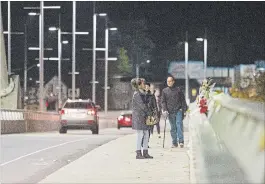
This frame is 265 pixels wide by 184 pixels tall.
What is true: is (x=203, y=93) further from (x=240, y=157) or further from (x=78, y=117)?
(x=240, y=157)

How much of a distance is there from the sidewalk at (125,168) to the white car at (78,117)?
1590 cm

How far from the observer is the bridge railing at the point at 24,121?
34281 millimetres

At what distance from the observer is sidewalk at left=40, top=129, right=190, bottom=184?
1334 centimetres

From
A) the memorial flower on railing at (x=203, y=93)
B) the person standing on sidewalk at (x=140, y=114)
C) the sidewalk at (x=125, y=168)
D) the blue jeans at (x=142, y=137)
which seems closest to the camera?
the sidewalk at (x=125, y=168)

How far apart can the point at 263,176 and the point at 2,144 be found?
1381cm

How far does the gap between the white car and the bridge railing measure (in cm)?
223

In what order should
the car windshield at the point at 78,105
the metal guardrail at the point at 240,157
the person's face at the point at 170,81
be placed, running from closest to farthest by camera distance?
the metal guardrail at the point at 240,157, the person's face at the point at 170,81, the car windshield at the point at 78,105

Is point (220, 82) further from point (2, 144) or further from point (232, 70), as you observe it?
point (2, 144)

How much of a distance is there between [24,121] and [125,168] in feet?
77.1

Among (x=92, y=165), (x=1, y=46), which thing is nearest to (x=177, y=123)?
(x=92, y=165)

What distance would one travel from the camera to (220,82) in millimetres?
126062

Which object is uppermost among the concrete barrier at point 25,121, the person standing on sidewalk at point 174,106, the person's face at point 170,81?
the person's face at point 170,81

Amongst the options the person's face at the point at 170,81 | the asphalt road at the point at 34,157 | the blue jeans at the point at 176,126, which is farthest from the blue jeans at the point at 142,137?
the blue jeans at the point at 176,126

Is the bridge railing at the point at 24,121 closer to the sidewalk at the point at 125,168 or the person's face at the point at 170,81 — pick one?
the person's face at the point at 170,81
